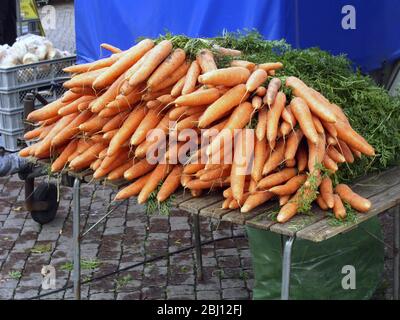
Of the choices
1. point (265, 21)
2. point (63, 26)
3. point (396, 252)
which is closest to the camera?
point (396, 252)

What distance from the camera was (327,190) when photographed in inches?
105

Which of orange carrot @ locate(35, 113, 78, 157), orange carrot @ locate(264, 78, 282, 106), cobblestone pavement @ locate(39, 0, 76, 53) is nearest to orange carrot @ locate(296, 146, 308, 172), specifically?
orange carrot @ locate(264, 78, 282, 106)

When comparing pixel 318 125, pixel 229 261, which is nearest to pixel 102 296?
pixel 229 261

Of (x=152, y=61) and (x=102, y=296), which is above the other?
(x=152, y=61)

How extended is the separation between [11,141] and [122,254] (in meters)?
1.04

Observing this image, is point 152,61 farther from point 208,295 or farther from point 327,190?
point 208,295

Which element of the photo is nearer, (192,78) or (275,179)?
(275,179)

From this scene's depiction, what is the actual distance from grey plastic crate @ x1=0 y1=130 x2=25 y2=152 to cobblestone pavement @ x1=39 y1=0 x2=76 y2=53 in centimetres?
330

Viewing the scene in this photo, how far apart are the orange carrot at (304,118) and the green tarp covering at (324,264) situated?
807 mm

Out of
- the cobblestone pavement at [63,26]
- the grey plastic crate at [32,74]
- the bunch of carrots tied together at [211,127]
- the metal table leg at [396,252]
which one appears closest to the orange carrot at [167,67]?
the bunch of carrots tied together at [211,127]

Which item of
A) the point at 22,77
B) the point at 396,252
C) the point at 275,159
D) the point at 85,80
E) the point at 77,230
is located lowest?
the point at 396,252

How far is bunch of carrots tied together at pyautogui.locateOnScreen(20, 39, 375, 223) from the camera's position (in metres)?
2.64
